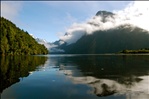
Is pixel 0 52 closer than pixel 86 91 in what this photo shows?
No

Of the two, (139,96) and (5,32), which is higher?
(5,32)

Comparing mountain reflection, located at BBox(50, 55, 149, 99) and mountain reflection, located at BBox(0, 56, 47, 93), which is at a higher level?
mountain reflection, located at BBox(0, 56, 47, 93)

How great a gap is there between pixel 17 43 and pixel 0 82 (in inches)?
6554

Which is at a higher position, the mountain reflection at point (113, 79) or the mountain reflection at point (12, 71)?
the mountain reflection at point (12, 71)

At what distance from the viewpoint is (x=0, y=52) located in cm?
16962

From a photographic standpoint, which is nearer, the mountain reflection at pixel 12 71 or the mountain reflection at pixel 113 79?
the mountain reflection at pixel 113 79

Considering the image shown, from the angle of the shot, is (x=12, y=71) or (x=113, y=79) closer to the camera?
(x=113, y=79)

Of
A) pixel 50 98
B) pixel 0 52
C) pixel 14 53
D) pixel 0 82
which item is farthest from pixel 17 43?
pixel 50 98

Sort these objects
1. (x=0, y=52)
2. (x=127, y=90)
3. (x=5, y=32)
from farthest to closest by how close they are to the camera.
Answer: (x=5, y=32) < (x=0, y=52) < (x=127, y=90)

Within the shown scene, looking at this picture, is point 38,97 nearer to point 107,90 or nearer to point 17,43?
point 107,90

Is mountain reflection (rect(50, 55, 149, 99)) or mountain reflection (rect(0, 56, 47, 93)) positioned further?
mountain reflection (rect(0, 56, 47, 93))

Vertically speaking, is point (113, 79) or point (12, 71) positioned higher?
point (12, 71)

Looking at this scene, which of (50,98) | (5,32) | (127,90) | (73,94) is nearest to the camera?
(50,98)

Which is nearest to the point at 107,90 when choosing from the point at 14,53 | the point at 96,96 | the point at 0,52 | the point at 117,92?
the point at 117,92
